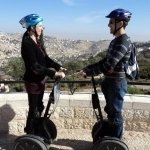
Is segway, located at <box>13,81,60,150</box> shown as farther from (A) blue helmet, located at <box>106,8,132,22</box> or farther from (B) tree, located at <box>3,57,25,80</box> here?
(B) tree, located at <box>3,57,25,80</box>

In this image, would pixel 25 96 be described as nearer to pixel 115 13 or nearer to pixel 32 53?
pixel 32 53

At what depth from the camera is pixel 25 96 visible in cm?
592

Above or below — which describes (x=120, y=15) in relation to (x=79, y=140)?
above

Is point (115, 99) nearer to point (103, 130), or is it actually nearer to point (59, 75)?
point (103, 130)

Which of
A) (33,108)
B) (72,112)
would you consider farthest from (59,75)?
(72,112)

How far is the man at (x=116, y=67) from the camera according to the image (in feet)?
14.6

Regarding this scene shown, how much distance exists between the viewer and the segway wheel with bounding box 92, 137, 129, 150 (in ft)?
14.9

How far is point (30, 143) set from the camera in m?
4.65

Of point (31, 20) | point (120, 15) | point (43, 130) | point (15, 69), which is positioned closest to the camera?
point (120, 15)

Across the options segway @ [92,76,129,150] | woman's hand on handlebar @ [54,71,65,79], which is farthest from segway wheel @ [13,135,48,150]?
woman's hand on handlebar @ [54,71,65,79]

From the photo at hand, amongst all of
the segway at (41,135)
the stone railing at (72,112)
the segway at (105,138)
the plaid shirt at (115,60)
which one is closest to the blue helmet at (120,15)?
the plaid shirt at (115,60)

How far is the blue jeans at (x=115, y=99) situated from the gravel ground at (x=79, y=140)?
0.81 m

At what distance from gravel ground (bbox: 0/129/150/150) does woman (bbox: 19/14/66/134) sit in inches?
22.0

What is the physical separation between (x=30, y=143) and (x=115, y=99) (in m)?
1.15
